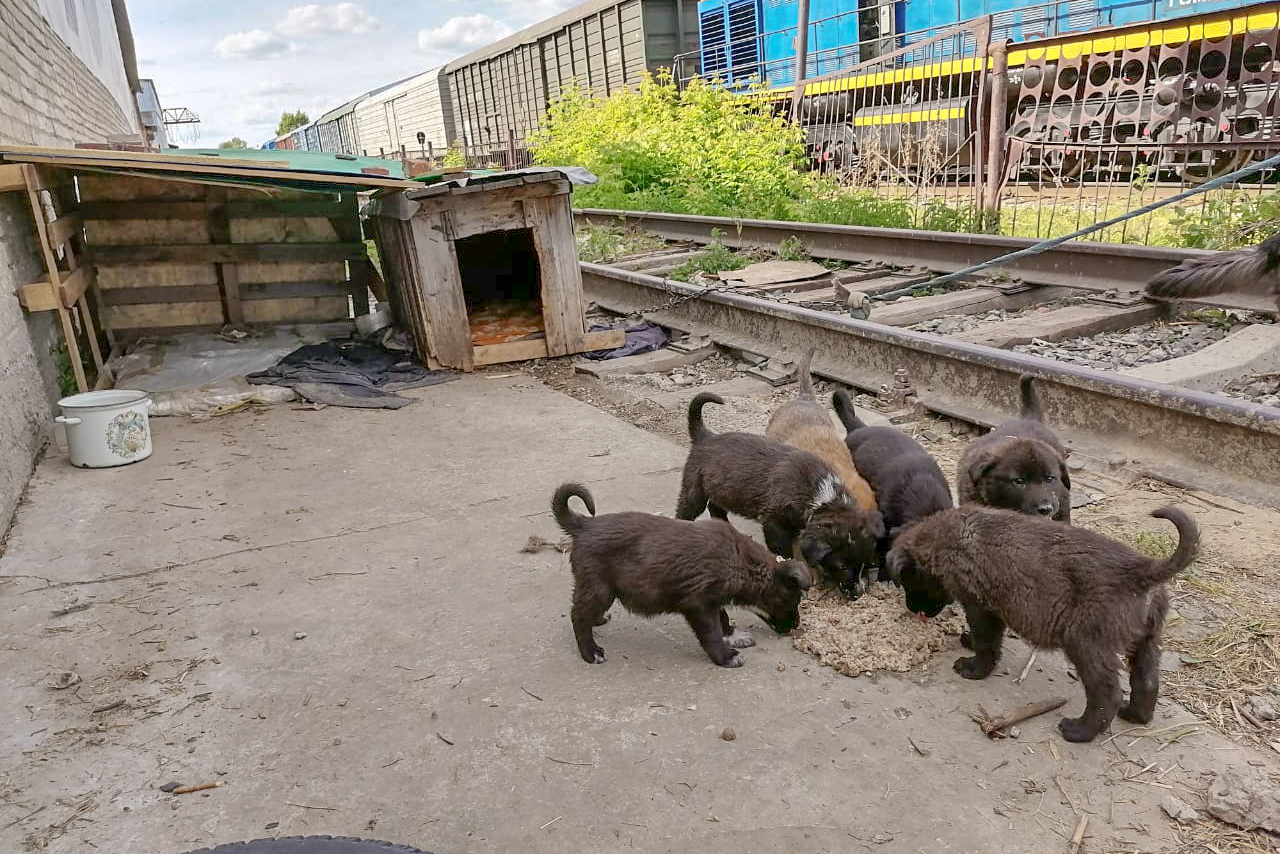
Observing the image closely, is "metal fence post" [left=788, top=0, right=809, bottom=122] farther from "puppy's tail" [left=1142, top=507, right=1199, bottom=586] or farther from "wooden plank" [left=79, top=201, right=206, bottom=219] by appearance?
"puppy's tail" [left=1142, top=507, right=1199, bottom=586]

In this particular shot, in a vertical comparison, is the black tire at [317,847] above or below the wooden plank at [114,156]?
below

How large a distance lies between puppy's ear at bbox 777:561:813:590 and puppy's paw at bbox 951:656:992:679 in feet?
1.95

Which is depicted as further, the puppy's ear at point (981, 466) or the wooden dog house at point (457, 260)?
the wooden dog house at point (457, 260)

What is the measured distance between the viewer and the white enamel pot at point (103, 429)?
19.4 feet

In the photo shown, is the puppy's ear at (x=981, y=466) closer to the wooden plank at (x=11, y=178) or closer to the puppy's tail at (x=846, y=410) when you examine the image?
the puppy's tail at (x=846, y=410)

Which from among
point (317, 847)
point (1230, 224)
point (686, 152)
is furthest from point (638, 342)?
point (686, 152)

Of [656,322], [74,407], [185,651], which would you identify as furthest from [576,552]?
[656,322]

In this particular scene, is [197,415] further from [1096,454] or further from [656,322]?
[1096,454]

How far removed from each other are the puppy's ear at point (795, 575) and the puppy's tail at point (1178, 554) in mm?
1112

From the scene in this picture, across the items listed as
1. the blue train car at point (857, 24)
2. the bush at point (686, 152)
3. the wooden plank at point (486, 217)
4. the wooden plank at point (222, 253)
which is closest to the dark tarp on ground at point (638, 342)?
the wooden plank at point (486, 217)

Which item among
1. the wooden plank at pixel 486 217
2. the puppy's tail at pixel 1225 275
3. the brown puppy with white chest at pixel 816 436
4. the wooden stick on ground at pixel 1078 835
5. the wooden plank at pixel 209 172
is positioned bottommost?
the wooden stick on ground at pixel 1078 835

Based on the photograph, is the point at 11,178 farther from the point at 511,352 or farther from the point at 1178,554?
the point at 1178,554

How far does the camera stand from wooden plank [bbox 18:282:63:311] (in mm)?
6694

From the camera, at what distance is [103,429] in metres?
5.97
